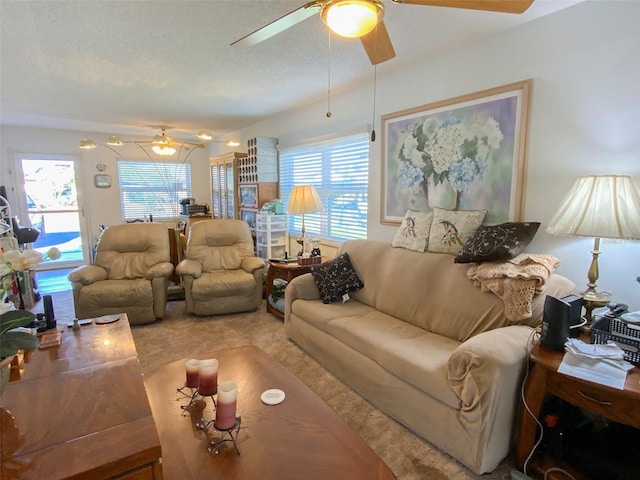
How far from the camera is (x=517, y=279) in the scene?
6.23 feet

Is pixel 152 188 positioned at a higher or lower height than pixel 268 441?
higher

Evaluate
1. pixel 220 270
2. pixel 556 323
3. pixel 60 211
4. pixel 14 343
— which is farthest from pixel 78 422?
pixel 60 211

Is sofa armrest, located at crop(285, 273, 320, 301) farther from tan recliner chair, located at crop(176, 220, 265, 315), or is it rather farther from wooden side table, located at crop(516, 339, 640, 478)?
wooden side table, located at crop(516, 339, 640, 478)

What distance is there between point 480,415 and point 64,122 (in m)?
6.61

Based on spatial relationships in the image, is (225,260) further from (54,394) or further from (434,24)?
(434,24)

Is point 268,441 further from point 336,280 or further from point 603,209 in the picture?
point 603,209

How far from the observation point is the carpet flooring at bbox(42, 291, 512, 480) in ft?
5.56

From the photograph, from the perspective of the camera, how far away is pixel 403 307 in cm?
254

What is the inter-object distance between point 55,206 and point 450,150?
661 centimetres

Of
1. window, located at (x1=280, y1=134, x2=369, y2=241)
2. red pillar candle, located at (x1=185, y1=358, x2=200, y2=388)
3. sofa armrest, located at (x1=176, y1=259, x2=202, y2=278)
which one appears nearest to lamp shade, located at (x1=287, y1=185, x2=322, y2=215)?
window, located at (x1=280, y1=134, x2=369, y2=241)

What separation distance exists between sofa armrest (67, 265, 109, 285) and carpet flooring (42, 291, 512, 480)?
63cm

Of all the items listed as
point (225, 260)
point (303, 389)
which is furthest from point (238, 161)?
point (303, 389)

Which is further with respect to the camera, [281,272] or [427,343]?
[281,272]

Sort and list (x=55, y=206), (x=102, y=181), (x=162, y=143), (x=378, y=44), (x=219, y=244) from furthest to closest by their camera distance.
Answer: (x=102, y=181), (x=55, y=206), (x=162, y=143), (x=219, y=244), (x=378, y=44)
